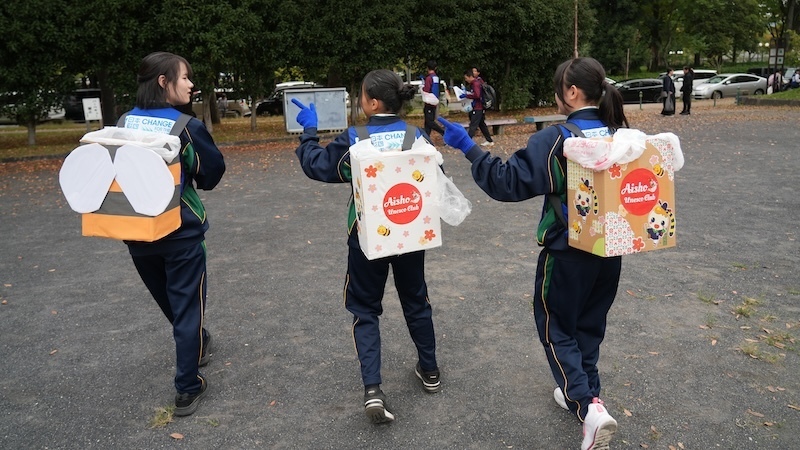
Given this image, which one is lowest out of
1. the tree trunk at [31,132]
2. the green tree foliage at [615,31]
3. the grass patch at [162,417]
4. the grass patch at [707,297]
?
the grass patch at [162,417]

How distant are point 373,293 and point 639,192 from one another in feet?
4.51

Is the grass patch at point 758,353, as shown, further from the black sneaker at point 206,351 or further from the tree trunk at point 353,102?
the tree trunk at point 353,102

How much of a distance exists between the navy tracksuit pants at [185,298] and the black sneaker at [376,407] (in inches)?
36.9

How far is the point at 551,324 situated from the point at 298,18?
Result: 1507 cm

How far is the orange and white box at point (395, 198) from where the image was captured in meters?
2.82

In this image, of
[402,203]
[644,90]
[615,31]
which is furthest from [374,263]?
[615,31]

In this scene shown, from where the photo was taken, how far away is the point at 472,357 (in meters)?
3.90

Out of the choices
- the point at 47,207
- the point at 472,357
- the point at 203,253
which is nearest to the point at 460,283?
the point at 472,357

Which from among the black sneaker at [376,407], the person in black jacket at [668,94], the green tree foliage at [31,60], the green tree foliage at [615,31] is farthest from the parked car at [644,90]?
the black sneaker at [376,407]

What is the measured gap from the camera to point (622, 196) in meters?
2.61

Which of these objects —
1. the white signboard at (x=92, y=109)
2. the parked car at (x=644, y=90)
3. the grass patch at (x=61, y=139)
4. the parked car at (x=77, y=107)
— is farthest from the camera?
the parked car at (x=644, y=90)

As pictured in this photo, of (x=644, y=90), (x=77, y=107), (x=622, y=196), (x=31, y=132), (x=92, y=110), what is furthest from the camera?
(x=644, y=90)

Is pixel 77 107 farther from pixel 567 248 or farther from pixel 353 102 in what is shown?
pixel 567 248

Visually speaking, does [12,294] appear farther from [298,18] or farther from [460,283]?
[298,18]
